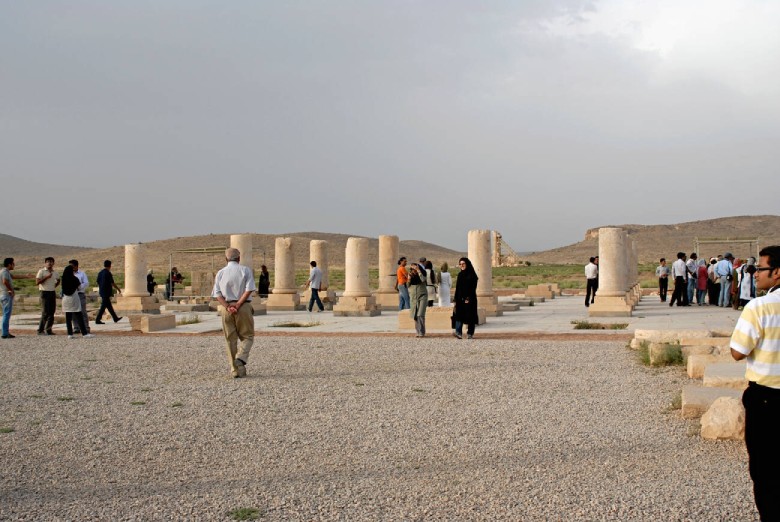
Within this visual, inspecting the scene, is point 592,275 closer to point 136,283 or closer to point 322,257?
point 322,257

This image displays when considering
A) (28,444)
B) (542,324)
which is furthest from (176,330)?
(28,444)

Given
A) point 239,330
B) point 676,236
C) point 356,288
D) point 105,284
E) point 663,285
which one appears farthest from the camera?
point 676,236

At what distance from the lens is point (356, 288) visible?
24.7 metres

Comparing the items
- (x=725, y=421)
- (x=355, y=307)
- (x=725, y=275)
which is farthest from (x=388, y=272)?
(x=725, y=421)

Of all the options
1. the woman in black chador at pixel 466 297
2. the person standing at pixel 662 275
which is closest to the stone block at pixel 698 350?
the woman in black chador at pixel 466 297

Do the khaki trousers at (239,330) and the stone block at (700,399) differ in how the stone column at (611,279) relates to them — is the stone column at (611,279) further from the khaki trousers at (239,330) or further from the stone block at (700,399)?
the stone block at (700,399)

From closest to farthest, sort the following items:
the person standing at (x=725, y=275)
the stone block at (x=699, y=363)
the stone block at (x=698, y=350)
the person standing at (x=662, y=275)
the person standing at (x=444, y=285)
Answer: the stone block at (x=699, y=363), the stone block at (x=698, y=350), the person standing at (x=444, y=285), the person standing at (x=725, y=275), the person standing at (x=662, y=275)

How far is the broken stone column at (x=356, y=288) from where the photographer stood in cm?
2417

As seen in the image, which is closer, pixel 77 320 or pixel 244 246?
pixel 77 320

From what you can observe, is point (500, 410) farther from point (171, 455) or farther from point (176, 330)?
point (176, 330)

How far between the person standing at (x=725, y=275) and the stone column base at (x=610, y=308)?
3.92m

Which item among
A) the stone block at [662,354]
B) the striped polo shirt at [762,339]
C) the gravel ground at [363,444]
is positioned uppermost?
the striped polo shirt at [762,339]

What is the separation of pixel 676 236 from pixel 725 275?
9343 cm

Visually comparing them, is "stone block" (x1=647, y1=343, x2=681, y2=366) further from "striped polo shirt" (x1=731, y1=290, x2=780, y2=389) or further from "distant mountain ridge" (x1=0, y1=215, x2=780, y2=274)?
"distant mountain ridge" (x1=0, y1=215, x2=780, y2=274)
